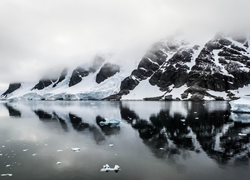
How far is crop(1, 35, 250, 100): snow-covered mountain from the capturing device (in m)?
137

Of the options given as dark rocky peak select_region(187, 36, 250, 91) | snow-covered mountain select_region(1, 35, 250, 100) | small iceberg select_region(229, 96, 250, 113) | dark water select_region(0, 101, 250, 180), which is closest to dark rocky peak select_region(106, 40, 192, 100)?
snow-covered mountain select_region(1, 35, 250, 100)

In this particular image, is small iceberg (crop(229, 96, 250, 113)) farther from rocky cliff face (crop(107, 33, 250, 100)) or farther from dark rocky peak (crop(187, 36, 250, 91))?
dark rocky peak (crop(187, 36, 250, 91))

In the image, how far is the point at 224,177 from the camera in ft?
38.3

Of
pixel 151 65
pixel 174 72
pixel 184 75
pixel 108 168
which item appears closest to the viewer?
pixel 108 168

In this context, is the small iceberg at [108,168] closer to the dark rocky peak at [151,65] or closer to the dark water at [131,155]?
the dark water at [131,155]

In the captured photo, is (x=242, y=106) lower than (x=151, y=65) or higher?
lower

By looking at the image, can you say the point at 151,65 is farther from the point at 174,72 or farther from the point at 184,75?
the point at 184,75

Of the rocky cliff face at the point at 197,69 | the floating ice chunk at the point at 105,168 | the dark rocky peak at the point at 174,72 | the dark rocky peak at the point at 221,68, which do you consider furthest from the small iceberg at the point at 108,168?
the dark rocky peak at the point at 174,72

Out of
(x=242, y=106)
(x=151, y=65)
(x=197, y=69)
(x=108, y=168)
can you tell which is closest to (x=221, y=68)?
(x=197, y=69)

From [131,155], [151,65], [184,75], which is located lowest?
[131,155]

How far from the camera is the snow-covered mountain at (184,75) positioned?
137 meters

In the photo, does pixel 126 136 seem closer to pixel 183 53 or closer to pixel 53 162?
pixel 53 162

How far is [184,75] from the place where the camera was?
154250 millimetres

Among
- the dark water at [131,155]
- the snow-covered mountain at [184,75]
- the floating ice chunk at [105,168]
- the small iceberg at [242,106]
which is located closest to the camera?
the dark water at [131,155]
